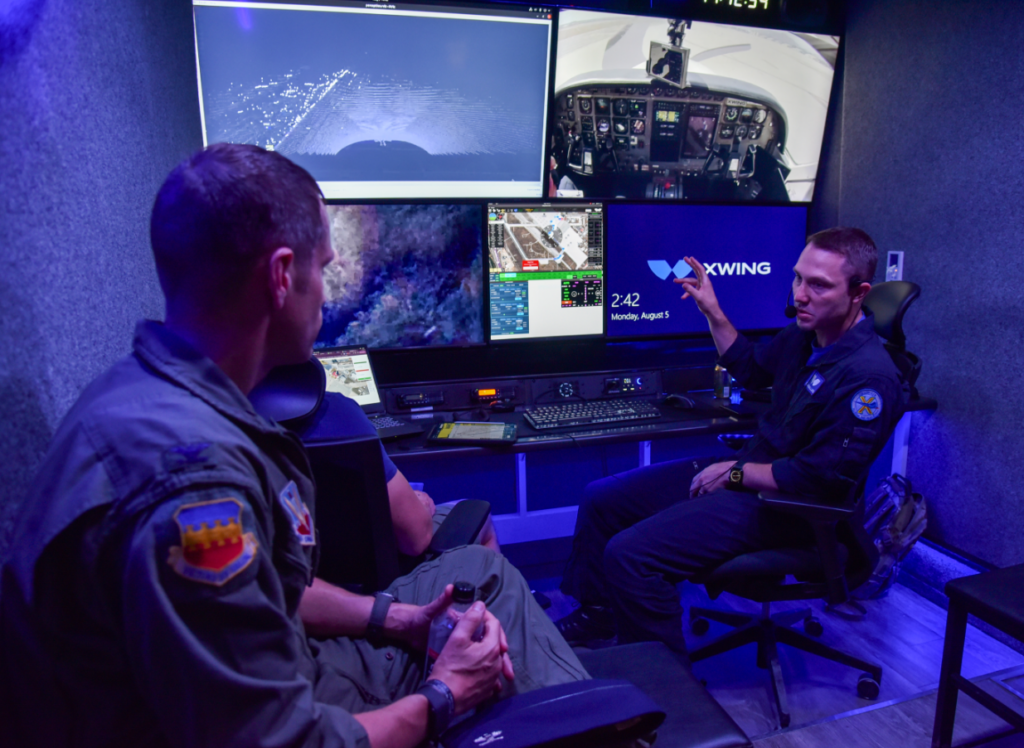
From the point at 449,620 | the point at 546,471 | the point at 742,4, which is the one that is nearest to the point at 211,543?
the point at 449,620

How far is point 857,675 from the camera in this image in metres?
1.87

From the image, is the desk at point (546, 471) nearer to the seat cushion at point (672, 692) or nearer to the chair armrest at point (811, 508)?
the chair armrest at point (811, 508)

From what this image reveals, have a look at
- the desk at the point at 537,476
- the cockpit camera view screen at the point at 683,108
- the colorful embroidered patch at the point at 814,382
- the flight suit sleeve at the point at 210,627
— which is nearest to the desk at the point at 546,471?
the desk at the point at 537,476

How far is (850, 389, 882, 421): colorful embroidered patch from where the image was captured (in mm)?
1581

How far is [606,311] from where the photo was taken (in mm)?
2361

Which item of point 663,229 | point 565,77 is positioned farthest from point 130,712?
point 565,77

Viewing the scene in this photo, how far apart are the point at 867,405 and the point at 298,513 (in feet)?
4.77

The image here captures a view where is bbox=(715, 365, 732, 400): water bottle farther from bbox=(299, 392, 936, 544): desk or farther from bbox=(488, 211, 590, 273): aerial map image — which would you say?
bbox=(488, 211, 590, 273): aerial map image

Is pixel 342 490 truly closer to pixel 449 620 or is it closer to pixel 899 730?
pixel 449 620

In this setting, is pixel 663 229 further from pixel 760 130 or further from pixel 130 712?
pixel 130 712

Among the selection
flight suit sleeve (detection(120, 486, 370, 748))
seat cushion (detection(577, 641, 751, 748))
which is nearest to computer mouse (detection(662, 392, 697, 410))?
seat cushion (detection(577, 641, 751, 748))

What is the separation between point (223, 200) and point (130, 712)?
21.0 inches

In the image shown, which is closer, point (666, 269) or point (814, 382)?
point (814, 382)

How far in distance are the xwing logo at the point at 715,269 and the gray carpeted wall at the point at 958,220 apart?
493 mm
